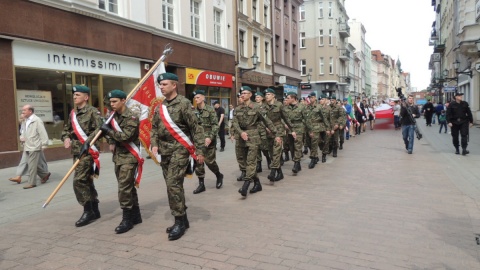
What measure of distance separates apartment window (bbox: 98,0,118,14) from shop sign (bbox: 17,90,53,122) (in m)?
3.87

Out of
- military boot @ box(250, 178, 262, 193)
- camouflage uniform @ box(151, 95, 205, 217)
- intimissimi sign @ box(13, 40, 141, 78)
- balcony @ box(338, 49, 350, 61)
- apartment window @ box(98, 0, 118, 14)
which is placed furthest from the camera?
balcony @ box(338, 49, 350, 61)

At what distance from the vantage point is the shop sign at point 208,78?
61.0 feet

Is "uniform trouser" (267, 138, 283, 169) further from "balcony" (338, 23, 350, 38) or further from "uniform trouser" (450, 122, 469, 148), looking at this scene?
"balcony" (338, 23, 350, 38)

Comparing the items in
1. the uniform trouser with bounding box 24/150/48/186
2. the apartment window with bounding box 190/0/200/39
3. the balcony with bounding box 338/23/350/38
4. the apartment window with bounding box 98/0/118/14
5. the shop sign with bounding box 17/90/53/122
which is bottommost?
the uniform trouser with bounding box 24/150/48/186

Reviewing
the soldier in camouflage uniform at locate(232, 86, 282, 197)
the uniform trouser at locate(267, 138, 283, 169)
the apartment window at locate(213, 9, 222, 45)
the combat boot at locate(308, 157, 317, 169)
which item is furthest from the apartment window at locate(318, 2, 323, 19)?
the soldier in camouflage uniform at locate(232, 86, 282, 197)

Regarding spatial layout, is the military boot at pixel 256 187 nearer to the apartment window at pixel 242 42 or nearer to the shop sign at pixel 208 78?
the shop sign at pixel 208 78

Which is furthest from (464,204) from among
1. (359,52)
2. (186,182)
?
(359,52)

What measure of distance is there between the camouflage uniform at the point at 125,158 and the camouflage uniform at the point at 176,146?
307mm

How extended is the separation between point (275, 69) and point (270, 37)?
2.42m

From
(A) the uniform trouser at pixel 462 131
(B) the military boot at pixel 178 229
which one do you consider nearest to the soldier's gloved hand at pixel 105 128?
(B) the military boot at pixel 178 229

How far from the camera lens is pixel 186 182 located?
8.23 metres

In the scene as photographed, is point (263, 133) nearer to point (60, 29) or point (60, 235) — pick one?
point (60, 235)

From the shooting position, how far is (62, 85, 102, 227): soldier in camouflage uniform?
521 centimetres

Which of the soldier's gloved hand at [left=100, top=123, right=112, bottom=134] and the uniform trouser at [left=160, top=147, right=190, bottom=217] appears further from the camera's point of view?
the soldier's gloved hand at [left=100, top=123, right=112, bottom=134]
